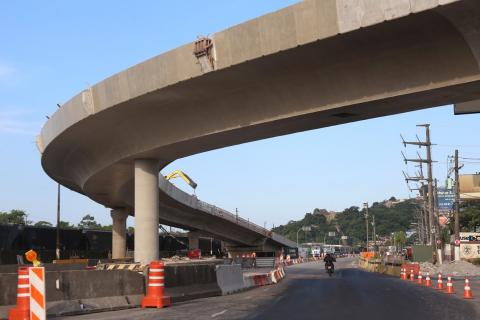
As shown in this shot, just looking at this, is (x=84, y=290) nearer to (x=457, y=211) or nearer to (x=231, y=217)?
(x=457, y=211)

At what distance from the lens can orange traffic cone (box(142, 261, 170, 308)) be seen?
56.7 feet

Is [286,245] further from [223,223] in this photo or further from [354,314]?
[354,314]

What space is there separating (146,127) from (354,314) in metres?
14.5

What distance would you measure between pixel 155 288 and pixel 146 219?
11.4 m

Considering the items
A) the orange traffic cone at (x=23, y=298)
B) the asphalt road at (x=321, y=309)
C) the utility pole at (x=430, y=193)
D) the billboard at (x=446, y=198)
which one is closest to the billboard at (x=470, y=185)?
the billboard at (x=446, y=198)

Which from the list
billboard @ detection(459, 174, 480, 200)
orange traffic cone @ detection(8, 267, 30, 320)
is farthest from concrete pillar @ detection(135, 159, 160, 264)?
billboard @ detection(459, 174, 480, 200)

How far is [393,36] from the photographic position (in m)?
17.1

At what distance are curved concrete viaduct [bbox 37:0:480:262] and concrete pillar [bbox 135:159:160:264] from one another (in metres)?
0.05

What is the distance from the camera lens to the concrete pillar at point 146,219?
28.7 m

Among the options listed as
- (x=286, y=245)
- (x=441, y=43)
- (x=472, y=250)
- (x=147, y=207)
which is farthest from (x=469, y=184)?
(x=441, y=43)

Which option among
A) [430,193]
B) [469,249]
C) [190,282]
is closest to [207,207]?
[430,193]

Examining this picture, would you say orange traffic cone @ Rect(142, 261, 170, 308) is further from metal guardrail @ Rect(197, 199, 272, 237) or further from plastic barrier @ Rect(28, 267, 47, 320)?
metal guardrail @ Rect(197, 199, 272, 237)

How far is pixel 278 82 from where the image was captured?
67.8ft

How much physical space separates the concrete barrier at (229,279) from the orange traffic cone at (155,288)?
6.75 metres
